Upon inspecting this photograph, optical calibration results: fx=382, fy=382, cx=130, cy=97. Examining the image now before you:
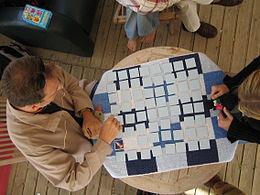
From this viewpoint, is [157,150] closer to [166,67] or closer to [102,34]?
[166,67]

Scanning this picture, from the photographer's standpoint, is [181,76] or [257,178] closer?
[181,76]

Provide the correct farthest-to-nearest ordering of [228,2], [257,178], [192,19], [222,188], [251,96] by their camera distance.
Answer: [228,2] → [257,178] → [192,19] → [222,188] → [251,96]

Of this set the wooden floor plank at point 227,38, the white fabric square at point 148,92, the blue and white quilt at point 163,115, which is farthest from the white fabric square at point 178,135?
the wooden floor plank at point 227,38

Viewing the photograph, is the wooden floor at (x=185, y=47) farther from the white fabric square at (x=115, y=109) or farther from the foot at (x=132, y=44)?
the white fabric square at (x=115, y=109)

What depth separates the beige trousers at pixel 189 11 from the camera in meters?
2.12

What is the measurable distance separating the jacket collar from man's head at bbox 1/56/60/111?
72 mm

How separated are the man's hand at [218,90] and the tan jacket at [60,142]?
21.7 inches

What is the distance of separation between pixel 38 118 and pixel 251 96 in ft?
2.70

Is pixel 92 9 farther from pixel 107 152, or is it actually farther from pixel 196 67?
pixel 107 152

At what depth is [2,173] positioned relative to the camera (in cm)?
253

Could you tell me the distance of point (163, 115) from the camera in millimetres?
1836

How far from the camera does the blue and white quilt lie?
5.84ft

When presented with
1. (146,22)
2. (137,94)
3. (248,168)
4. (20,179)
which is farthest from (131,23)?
(20,179)

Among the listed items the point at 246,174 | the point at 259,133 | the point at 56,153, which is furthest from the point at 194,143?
the point at 246,174
